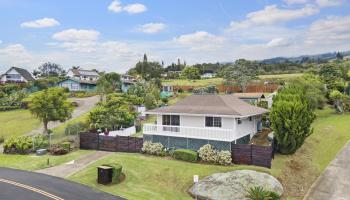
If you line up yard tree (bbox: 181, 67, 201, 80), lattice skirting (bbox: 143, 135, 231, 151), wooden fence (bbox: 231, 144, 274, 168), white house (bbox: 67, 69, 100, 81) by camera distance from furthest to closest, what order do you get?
1. yard tree (bbox: 181, 67, 201, 80)
2. white house (bbox: 67, 69, 100, 81)
3. lattice skirting (bbox: 143, 135, 231, 151)
4. wooden fence (bbox: 231, 144, 274, 168)

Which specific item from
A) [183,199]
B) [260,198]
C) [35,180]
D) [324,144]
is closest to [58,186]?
[35,180]

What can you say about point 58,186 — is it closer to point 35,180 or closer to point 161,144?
point 35,180

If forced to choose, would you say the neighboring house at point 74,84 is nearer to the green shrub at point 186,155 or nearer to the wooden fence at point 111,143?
the wooden fence at point 111,143

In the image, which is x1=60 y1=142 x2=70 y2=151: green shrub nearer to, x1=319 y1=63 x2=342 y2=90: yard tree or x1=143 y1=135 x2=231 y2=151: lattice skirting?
x1=143 y1=135 x2=231 y2=151: lattice skirting

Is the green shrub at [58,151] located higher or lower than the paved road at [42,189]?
higher

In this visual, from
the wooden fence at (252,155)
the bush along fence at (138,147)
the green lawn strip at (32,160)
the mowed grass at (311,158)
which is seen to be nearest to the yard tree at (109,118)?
the bush along fence at (138,147)

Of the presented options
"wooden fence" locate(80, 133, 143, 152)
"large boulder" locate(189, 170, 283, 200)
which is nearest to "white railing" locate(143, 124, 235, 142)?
"wooden fence" locate(80, 133, 143, 152)
